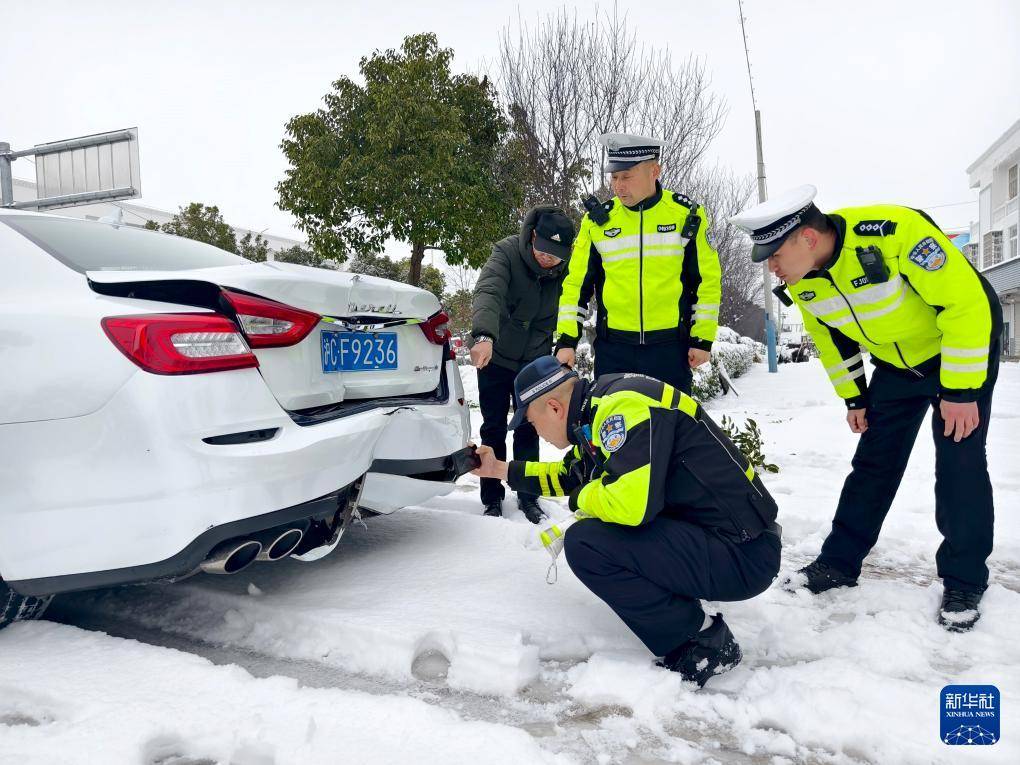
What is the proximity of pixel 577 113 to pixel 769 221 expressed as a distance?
434 inches

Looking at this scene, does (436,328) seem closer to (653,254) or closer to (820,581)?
(653,254)

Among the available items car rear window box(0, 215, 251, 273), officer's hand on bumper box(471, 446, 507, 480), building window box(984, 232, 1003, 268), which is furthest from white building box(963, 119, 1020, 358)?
car rear window box(0, 215, 251, 273)

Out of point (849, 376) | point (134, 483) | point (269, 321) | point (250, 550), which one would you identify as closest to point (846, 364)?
point (849, 376)

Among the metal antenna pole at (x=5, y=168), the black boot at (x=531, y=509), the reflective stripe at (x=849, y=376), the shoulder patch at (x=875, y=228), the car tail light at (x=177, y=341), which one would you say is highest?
the metal antenna pole at (x=5, y=168)

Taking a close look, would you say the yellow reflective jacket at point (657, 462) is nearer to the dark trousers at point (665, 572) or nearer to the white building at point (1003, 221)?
the dark trousers at point (665, 572)

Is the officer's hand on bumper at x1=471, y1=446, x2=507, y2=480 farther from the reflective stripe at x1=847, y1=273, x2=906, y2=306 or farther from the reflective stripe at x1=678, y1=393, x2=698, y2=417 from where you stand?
the reflective stripe at x1=847, y1=273, x2=906, y2=306

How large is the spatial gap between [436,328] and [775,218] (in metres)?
1.31

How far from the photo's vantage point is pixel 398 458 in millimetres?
2533

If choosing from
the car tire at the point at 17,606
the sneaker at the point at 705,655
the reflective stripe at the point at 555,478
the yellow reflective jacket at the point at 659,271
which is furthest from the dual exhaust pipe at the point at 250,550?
the yellow reflective jacket at the point at 659,271

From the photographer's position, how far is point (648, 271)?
3.21m

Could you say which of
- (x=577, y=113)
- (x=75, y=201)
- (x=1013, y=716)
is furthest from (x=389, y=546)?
(x=577, y=113)

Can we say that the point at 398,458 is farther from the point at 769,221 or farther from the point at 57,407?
the point at 769,221

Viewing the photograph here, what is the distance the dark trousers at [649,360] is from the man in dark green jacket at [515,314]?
603mm

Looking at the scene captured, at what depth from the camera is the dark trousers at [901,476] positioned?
2492 mm
